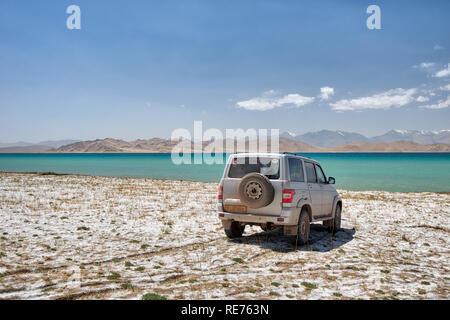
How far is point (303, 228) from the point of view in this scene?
9469 mm

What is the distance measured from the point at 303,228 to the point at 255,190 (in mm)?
1953

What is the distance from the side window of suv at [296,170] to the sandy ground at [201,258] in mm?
1934

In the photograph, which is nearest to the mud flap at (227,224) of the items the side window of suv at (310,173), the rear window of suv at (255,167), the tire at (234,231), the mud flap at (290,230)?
the tire at (234,231)

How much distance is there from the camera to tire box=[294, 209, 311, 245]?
920cm

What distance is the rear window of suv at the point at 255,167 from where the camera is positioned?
9.04 metres

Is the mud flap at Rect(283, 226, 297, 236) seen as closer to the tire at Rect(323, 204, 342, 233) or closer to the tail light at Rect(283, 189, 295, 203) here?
the tail light at Rect(283, 189, 295, 203)

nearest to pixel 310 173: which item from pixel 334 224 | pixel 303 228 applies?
pixel 303 228

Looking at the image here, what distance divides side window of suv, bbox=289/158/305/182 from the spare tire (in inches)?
36.1

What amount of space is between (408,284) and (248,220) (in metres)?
4.00

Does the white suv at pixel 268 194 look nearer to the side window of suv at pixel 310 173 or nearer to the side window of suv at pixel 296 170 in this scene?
the side window of suv at pixel 296 170
